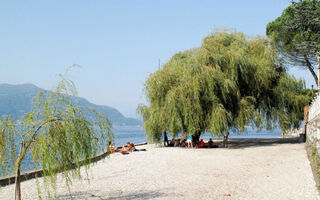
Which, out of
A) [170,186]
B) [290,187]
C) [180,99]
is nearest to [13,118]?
[170,186]

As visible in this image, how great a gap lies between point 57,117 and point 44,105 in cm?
31

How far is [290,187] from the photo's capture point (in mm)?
8266

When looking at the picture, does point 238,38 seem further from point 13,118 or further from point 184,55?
point 13,118

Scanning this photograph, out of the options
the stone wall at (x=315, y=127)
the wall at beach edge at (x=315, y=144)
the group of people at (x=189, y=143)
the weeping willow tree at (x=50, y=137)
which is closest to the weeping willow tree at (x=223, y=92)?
the group of people at (x=189, y=143)

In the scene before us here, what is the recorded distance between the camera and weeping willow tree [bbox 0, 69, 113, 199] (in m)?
5.34

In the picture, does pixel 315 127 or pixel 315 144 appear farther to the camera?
pixel 315 127

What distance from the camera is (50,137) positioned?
536 centimetres

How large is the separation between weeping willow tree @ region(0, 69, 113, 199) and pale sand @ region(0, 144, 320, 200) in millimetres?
2241

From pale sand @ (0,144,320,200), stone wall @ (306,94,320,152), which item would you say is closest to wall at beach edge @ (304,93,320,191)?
stone wall @ (306,94,320,152)

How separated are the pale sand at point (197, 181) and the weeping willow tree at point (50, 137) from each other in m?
2.24

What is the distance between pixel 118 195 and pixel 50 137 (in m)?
2.97

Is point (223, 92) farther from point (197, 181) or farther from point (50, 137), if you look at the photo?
point (50, 137)

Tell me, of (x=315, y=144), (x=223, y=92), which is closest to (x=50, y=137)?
(x=315, y=144)

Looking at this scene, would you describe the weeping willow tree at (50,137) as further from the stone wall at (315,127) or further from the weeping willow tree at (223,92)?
the weeping willow tree at (223,92)
